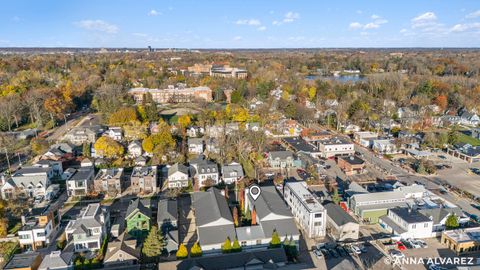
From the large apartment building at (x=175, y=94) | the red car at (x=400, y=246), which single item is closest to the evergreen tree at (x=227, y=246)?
the red car at (x=400, y=246)

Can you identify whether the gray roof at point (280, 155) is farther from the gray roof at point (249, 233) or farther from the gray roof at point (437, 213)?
the gray roof at point (249, 233)

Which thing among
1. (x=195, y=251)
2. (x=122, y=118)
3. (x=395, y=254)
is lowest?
(x=395, y=254)

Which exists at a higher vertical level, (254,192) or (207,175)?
(254,192)

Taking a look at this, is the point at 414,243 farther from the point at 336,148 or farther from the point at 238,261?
the point at 336,148

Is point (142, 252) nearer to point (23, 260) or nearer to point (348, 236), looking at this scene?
point (23, 260)

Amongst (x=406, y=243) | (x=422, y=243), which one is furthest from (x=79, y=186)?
(x=422, y=243)

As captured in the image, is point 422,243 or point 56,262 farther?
point 422,243
